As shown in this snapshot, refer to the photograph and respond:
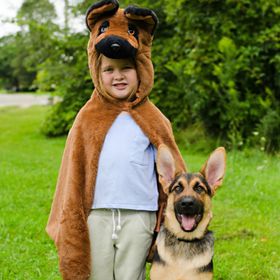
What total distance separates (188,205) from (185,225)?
168 millimetres

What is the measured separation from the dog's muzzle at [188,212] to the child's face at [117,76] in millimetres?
879

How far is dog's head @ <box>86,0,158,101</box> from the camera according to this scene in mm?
3443

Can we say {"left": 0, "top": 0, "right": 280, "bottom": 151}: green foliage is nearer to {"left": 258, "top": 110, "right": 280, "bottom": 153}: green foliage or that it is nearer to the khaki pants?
{"left": 258, "top": 110, "right": 280, "bottom": 153}: green foliage

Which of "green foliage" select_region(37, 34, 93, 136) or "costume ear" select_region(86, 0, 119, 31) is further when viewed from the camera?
"green foliage" select_region(37, 34, 93, 136)

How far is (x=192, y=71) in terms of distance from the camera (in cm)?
1112

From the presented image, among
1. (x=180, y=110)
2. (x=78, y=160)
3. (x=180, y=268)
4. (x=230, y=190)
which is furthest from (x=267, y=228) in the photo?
(x=180, y=110)

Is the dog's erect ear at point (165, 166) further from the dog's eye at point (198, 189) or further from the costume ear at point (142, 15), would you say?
the costume ear at point (142, 15)

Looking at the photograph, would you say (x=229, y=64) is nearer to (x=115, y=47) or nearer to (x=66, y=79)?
(x=66, y=79)

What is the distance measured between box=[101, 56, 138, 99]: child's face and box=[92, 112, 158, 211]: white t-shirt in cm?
19

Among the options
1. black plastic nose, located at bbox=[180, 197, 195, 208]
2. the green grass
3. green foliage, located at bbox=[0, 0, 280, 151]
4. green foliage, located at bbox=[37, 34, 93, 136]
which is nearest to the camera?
black plastic nose, located at bbox=[180, 197, 195, 208]

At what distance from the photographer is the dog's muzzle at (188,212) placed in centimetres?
329

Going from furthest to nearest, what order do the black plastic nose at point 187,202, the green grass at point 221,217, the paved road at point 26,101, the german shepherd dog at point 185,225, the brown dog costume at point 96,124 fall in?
the paved road at point 26,101 < the green grass at point 221,217 < the brown dog costume at point 96,124 < the german shepherd dog at point 185,225 < the black plastic nose at point 187,202

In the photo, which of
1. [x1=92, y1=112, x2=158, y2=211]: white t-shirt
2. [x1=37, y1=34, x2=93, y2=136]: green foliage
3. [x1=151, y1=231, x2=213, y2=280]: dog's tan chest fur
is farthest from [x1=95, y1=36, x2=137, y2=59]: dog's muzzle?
[x1=37, y1=34, x2=93, y2=136]: green foliage

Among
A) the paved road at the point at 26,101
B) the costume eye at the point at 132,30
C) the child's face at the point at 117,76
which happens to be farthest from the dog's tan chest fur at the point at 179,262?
the paved road at the point at 26,101
